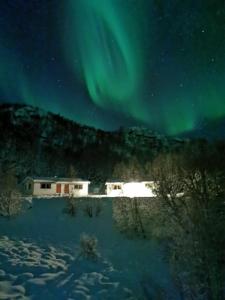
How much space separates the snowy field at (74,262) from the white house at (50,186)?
A: 16.7m

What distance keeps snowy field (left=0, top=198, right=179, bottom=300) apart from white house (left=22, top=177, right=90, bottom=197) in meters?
16.7

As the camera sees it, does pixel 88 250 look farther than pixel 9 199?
No

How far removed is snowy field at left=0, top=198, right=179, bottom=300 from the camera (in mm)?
10969

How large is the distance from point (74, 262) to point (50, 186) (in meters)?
31.5

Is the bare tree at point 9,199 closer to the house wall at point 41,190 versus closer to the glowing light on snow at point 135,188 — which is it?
the glowing light on snow at point 135,188

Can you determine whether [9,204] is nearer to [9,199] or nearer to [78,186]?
[9,199]

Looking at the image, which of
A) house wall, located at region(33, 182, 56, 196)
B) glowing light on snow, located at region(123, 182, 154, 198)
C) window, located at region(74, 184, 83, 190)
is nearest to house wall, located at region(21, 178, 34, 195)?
house wall, located at region(33, 182, 56, 196)

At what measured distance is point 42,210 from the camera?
29.3m

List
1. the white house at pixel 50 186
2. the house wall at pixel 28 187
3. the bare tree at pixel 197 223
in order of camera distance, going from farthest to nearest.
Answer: the house wall at pixel 28 187 → the white house at pixel 50 186 → the bare tree at pixel 197 223

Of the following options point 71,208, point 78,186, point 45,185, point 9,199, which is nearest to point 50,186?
point 45,185

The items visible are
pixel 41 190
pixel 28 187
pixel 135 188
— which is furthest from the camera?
pixel 28 187

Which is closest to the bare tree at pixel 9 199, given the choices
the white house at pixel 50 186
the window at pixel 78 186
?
the white house at pixel 50 186

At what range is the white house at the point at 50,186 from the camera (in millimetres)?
43938

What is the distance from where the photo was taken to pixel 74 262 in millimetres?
14820
